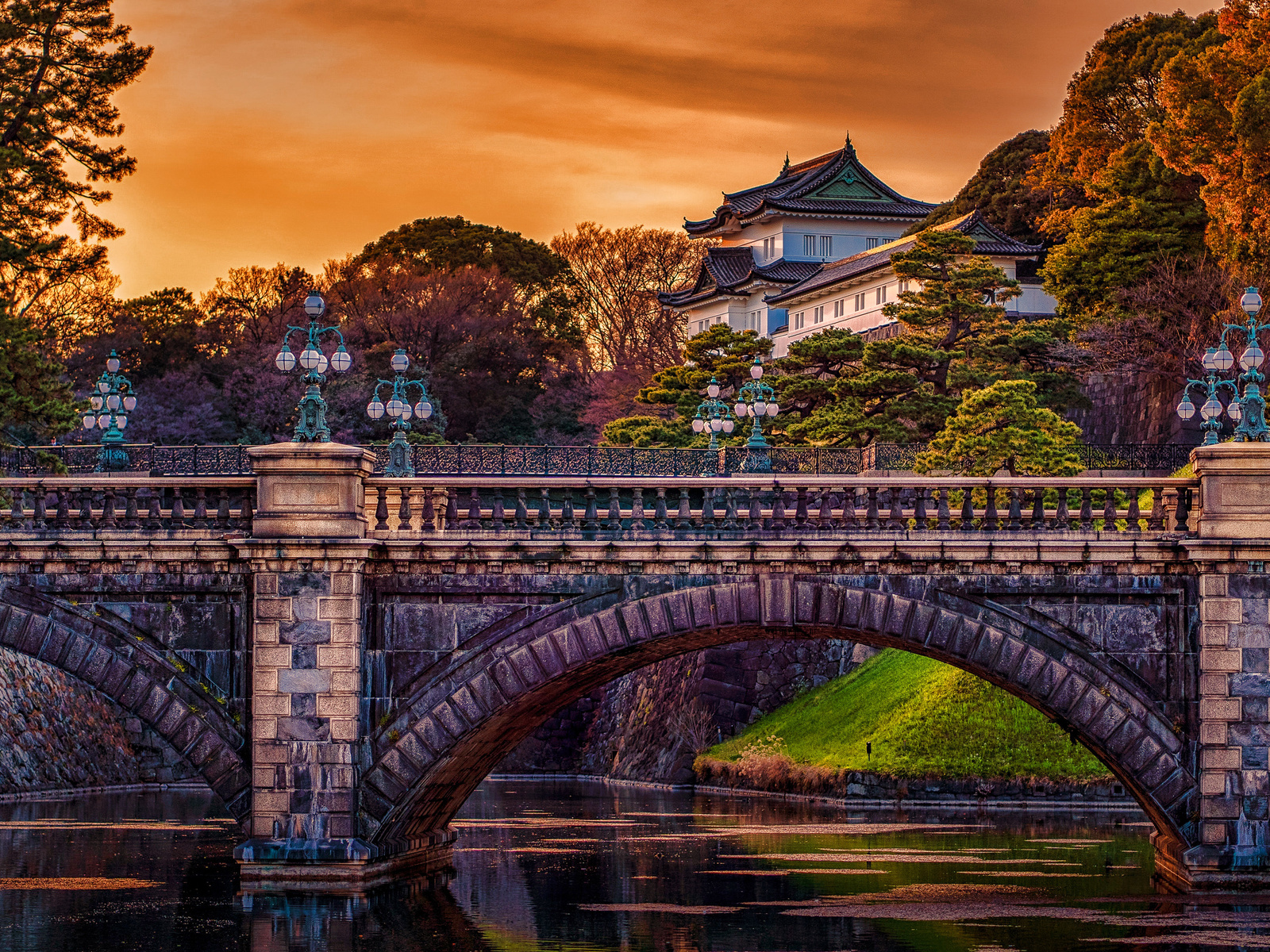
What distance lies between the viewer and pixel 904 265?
57031 mm

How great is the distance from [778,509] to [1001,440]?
75.9 ft

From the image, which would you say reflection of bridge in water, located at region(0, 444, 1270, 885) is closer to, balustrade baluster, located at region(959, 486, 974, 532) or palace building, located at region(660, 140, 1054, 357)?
balustrade baluster, located at region(959, 486, 974, 532)

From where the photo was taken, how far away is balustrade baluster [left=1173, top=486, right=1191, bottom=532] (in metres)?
25.0

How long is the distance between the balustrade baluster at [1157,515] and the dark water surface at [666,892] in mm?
4964

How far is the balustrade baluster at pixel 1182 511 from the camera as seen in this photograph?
983 inches

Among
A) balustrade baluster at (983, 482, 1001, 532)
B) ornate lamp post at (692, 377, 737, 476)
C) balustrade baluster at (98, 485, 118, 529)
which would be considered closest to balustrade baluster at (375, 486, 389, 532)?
balustrade baluster at (98, 485, 118, 529)

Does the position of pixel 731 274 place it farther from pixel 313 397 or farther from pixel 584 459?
pixel 313 397

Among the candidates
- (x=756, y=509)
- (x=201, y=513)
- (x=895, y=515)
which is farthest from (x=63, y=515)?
(x=895, y=515)

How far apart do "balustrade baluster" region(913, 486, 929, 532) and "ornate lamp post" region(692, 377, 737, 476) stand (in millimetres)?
13602

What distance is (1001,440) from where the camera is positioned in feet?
154

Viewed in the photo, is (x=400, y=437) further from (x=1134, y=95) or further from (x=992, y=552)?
(x=1134, y=95)

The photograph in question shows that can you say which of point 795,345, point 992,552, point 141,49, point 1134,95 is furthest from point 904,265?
point 992,552

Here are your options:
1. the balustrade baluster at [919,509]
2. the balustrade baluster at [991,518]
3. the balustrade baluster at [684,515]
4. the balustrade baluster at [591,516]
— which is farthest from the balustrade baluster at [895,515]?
the balustrade baluster at [591,516]

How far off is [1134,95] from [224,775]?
173 ft
